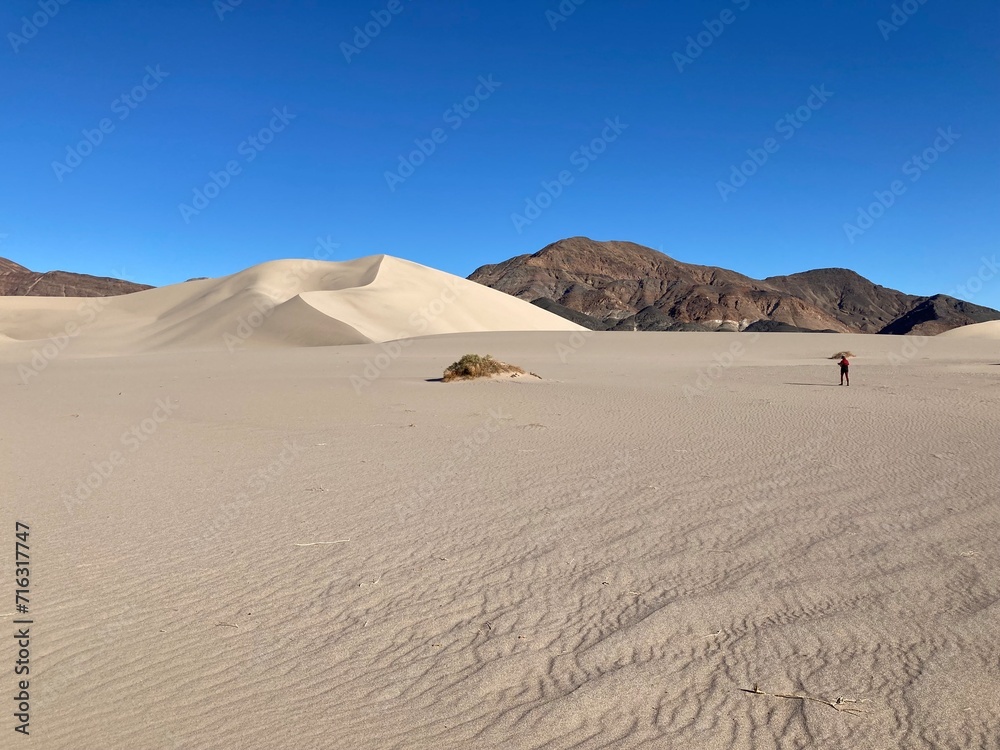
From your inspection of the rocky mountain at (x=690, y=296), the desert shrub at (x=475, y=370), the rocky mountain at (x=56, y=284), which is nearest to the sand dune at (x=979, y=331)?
the rocky mountain at (x=690, y=296)

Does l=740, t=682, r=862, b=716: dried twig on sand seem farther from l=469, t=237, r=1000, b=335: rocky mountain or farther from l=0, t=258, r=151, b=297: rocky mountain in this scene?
l=0, t=258, r=151, b=297: rocky mountain

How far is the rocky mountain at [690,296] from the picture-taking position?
124 meters

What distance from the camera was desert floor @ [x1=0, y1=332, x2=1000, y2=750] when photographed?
295 centimetres

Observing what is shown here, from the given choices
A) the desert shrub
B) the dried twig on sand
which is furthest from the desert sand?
the desert shrub

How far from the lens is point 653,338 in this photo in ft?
127

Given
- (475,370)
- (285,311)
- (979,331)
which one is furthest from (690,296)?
(475,370)

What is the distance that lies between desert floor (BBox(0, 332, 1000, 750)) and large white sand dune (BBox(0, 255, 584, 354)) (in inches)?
1251

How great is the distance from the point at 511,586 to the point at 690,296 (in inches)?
5306

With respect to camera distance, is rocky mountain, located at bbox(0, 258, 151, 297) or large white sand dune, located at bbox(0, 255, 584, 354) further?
rocky mountain, located at bbox(0, 258, 151, 297)

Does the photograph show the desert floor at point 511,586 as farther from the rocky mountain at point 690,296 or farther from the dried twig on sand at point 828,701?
the rocky mountain at point 690,296

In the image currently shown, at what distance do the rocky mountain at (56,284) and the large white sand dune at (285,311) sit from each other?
8925 cm

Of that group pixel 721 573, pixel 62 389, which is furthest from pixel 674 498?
pixel 62 389

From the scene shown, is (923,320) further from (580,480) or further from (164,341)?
(580,480)

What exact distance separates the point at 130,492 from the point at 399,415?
5.80 m
